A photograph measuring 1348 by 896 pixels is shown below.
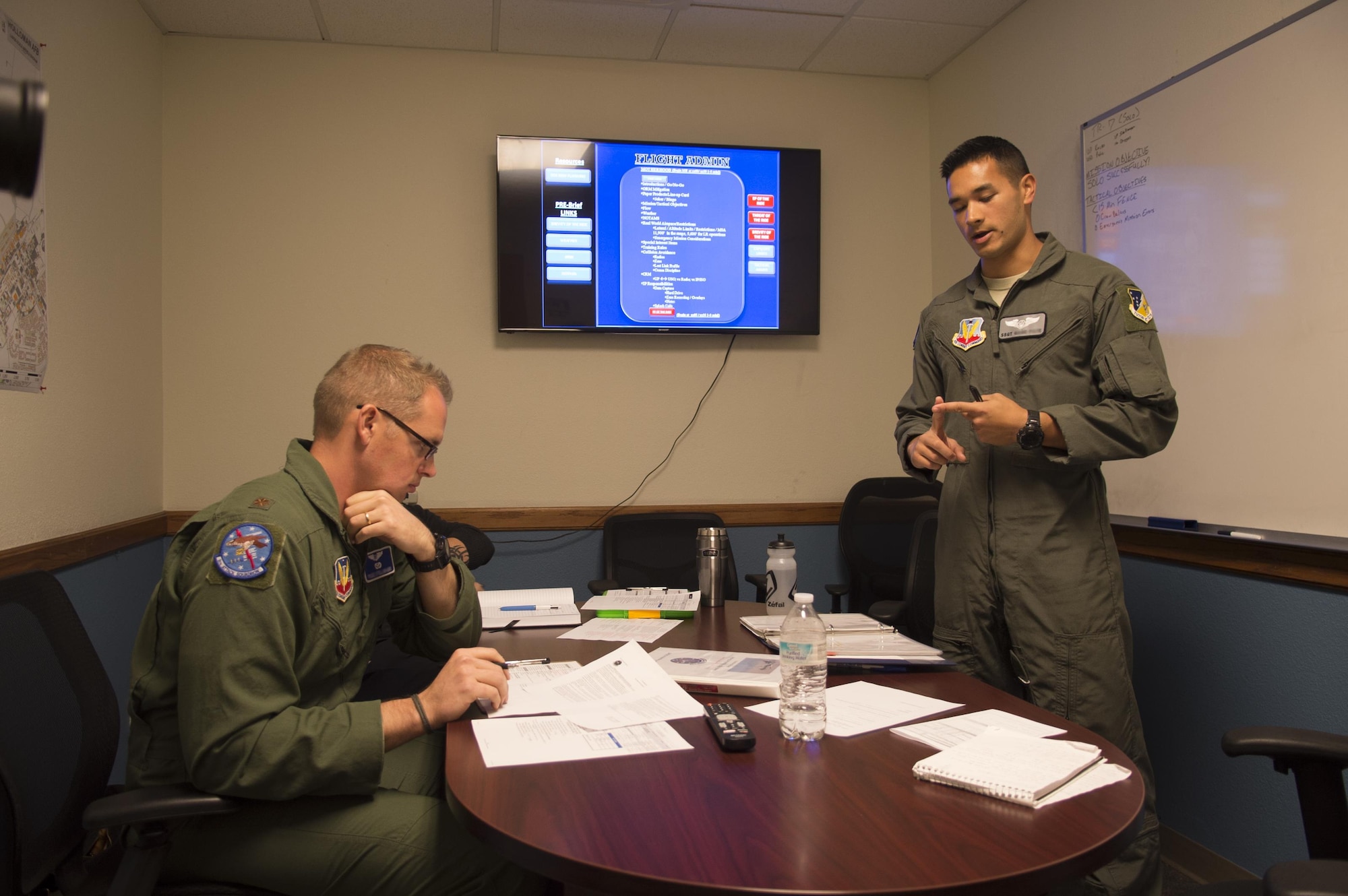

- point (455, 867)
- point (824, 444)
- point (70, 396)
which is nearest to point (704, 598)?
point (455, 867)

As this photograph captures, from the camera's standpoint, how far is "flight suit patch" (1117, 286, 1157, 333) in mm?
1872

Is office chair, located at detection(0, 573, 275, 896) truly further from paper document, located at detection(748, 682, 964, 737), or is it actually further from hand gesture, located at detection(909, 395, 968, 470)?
hand gesture, located at detection(909, 395, 968, 470)

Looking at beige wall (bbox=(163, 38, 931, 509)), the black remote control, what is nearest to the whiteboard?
beige wall (bbox=(163, 38, 931, 509))

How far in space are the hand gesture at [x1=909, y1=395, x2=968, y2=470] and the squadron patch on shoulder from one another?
1.33m

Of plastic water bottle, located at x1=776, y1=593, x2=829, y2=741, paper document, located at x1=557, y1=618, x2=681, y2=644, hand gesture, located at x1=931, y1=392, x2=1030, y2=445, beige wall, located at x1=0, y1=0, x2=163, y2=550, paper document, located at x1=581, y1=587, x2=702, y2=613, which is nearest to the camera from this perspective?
plastic water bottle, located at x1=776, y1=593, x2=829, y2=741

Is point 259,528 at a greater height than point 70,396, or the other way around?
point 70,396

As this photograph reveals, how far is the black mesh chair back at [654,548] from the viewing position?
338cm

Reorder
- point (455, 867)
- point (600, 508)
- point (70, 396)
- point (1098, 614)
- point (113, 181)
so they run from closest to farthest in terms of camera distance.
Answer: point (455, 867) < point (1098, 614) < point (70, 396) < point (113, 181) < point (600, 508)

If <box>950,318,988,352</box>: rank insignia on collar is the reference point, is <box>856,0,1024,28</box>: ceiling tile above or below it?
above

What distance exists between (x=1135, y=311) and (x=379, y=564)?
5.29 ft

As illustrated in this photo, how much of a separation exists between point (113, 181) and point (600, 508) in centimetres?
207

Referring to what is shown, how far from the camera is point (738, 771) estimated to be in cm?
110

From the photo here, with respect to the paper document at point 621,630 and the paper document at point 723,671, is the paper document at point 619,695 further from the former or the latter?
the paper document at point 621,630

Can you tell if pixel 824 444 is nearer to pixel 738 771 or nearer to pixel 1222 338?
pixel 1222 338
